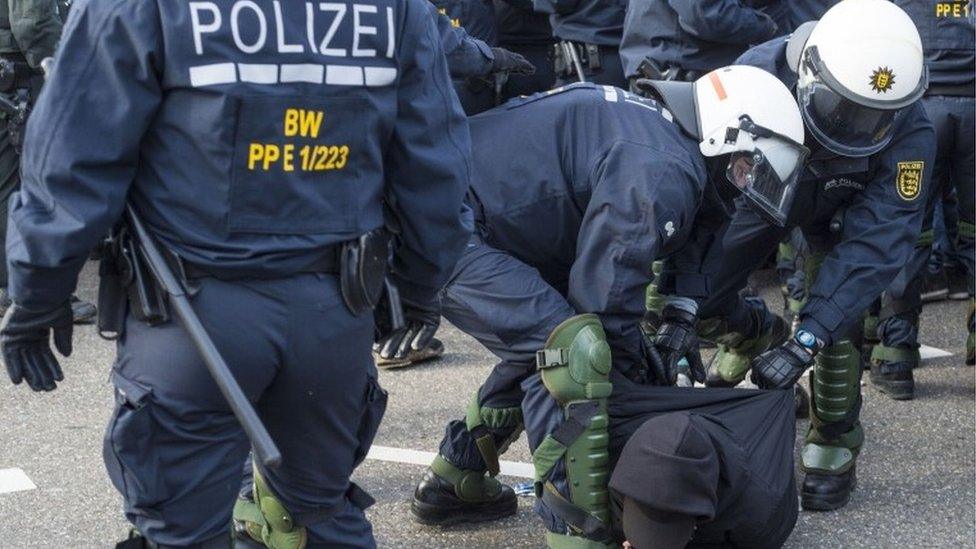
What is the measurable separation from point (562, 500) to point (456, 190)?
3.39 feet

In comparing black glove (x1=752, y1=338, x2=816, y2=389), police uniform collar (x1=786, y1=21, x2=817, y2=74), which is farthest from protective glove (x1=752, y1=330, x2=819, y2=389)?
police uniform collar (x1=786, y1=21, x2=817, y2=74)

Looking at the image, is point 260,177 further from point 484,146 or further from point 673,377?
point 673,377

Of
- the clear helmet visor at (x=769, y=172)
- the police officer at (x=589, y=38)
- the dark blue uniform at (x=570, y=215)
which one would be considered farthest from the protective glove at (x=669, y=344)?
the police officer at (x=589, y=38)

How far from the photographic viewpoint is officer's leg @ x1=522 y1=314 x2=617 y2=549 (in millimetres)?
3639

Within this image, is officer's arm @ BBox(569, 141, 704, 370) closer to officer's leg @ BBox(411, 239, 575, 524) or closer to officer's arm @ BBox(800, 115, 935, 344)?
officer's leg @ BBox(411, 239, 575, 524)

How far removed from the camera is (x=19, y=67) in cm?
632

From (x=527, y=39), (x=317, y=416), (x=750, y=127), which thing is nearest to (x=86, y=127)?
(x=317, y=416)

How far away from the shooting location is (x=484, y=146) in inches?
156

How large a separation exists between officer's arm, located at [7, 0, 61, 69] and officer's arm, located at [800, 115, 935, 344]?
3389 millimetres

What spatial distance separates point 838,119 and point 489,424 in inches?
52.3

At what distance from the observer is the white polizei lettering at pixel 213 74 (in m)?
2.65

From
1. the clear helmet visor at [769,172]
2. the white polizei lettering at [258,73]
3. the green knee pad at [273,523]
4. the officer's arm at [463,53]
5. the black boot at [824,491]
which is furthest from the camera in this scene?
the officer's arm at [463,53]

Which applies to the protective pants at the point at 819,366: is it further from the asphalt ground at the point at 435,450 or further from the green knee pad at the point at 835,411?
the asphalt ground at the point at 435,450

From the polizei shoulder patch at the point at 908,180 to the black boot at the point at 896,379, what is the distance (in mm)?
1370
